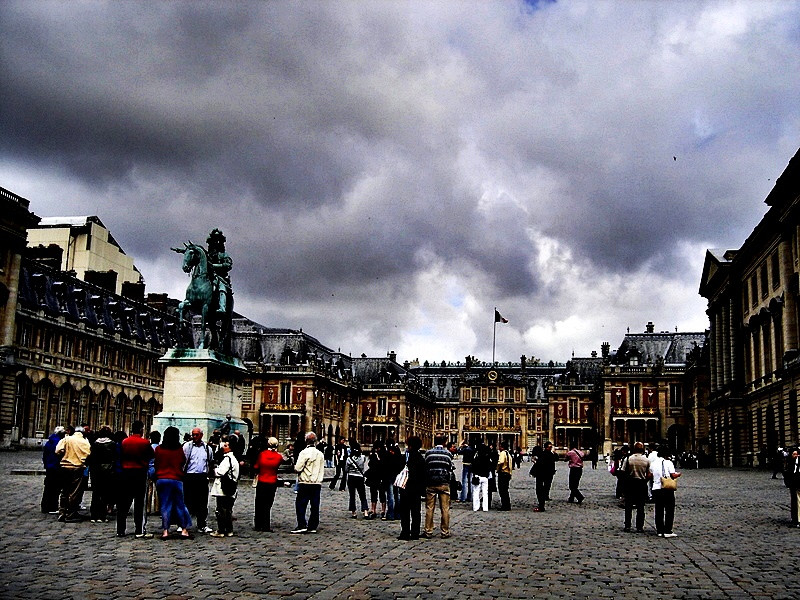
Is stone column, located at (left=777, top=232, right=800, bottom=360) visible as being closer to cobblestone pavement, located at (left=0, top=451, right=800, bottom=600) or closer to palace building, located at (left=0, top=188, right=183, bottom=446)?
cobblestone pavement, located at (left=0, top=451, right=800, bottom=600)

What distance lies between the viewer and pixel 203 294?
27516 millimetres

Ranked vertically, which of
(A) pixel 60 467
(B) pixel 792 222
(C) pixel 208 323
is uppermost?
(B) pixel 792 222

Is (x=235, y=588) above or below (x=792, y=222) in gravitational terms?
below

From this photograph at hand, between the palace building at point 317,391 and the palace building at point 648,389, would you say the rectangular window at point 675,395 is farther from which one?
the palace building at point 317,391

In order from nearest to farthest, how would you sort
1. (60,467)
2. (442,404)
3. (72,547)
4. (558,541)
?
(72,547) → (558,541) → (60,467) → (442,404)

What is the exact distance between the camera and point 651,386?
378ft

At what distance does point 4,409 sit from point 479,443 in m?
44.8

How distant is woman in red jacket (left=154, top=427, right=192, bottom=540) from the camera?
53.3ft

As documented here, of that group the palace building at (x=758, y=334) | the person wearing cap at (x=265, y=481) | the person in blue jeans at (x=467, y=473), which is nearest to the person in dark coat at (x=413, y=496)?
the person wearing cap at (x=265, y=481)

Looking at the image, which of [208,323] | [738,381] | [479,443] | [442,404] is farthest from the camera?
[442,404]

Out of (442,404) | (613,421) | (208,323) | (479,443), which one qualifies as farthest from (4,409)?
(442,404)

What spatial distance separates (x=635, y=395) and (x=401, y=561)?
347ft

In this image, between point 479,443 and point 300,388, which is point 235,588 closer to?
point 479,443

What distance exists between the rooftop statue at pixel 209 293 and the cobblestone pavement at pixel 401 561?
7415 mm
